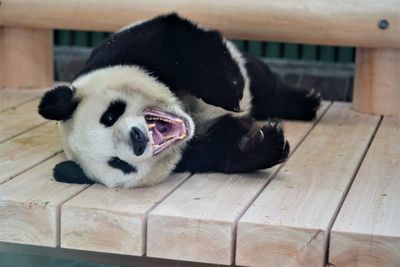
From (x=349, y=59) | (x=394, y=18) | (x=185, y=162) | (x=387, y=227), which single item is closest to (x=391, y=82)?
(x=394, y=18)

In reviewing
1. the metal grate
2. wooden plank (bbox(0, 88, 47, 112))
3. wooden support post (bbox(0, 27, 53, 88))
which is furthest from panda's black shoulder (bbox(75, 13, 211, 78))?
the metal grate

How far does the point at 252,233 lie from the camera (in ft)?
8.58

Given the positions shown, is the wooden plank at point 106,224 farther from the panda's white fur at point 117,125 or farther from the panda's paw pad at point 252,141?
the panda's paw pad at point 252,141

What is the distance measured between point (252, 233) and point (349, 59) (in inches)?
94.7

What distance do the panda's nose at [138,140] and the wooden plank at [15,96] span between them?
56.8 inches

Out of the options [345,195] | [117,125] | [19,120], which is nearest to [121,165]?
[117,125]

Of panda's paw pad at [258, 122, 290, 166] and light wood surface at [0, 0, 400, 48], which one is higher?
light wood surface at [0, 0, 400, 48]

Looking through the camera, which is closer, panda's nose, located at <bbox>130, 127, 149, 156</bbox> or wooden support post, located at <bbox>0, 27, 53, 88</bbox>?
panda's nose, located at <bbox>130, 127, 149, 156</bbox>

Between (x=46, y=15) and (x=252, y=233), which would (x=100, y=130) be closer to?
(x=252, y=233)

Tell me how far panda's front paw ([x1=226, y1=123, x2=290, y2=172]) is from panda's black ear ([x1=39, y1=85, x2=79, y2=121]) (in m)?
0.59

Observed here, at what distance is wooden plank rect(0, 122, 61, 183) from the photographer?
3.25 m

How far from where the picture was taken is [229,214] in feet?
8.87

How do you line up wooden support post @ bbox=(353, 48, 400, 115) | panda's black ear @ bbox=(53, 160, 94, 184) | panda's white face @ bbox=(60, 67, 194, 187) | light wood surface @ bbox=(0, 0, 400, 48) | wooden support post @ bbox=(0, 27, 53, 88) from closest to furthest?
panda's white face @ bbox=(60, 67, 194, 187)
panda's black ear @ bbox=(53, 160, 94, 184)
light wood surface @ bbox=(0, 0, 400, 48)
wooden support post @ bbox=(353, 48, 400, 115)
wooden support post @ bbox=(0, 27, 53, 88)

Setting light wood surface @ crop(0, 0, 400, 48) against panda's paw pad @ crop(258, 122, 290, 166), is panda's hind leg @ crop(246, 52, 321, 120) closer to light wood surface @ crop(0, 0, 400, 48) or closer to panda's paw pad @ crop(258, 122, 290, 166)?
light wood surface @ crop(0, 0, 400, 48)
